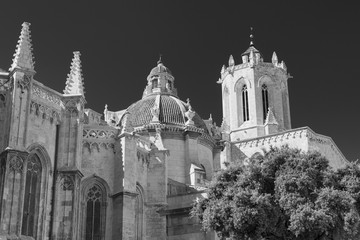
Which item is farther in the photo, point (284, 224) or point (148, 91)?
point (148, 91)

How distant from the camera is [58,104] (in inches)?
1296

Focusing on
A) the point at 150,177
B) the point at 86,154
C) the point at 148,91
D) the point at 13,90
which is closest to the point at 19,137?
the point at 13,90

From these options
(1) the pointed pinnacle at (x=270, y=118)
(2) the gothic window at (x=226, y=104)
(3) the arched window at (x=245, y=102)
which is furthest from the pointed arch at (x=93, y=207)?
(2) the gothic window at (x=226, y=104)

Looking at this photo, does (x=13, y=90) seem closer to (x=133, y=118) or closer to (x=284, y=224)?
(x=284, y=224)

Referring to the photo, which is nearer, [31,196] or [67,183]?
[31,196]

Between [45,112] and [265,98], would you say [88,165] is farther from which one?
[265,98]

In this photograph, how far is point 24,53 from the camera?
99.1ft

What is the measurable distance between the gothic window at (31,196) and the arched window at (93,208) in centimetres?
439

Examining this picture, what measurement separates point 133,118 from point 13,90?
22028mm

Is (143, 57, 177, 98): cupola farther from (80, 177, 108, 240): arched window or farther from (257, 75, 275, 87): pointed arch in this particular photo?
(257, 75, 275, 87): pointed arch

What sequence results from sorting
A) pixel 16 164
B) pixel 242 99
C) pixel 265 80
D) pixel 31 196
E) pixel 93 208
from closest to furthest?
pixel 16 164
pixel 31 196
pixel 93 208
pixel 265 80
pixel 242 99

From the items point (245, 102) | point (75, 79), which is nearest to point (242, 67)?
point (245, 102)

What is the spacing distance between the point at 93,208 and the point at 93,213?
1.06ft

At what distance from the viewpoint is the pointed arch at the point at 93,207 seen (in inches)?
1346
